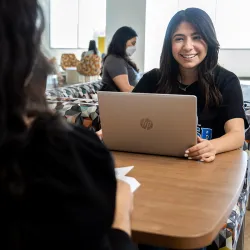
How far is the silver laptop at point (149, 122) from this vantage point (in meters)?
1.36

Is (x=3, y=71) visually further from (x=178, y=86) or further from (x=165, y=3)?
(x=165, y=3)

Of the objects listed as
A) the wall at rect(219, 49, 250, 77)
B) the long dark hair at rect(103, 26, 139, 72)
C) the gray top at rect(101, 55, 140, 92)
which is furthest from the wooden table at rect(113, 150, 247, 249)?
the wall at rect(219, 49, 250, 77)

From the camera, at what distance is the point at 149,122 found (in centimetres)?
142

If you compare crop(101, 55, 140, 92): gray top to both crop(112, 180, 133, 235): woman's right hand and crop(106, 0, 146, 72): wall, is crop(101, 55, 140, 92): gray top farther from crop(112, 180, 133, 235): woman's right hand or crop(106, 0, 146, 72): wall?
crop(112, 180, 133, 235): woman's right hand

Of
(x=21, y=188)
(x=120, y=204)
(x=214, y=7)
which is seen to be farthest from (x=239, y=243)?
(x=214, y=7)

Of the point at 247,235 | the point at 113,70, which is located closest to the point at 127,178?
the point at 247,235

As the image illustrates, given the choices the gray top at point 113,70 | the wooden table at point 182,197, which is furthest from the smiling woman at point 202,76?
the gray top at point 113,70

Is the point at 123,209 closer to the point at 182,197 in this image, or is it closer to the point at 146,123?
the point at 182,197

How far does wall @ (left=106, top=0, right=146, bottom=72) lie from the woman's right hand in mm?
4341

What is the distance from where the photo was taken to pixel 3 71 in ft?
1.74

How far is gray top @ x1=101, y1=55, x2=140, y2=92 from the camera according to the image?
145 inches

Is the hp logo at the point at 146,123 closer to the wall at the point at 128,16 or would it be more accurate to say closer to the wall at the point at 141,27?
the wall at the point at 141,27

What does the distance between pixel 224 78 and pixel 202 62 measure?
124mm

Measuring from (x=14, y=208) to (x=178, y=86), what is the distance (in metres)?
1.45
